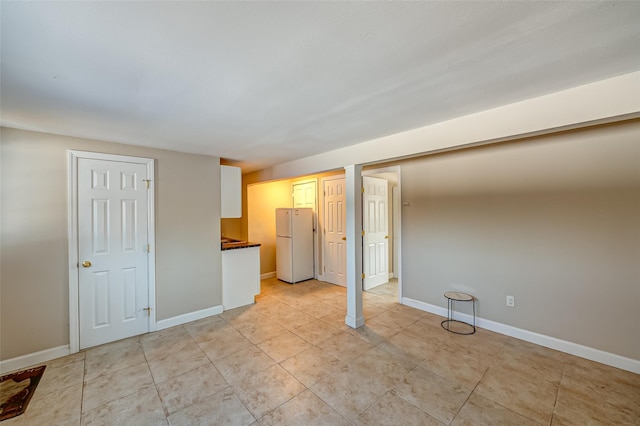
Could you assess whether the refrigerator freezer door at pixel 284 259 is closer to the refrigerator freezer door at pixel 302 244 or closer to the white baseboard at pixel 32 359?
the refrigerator freezer door at pixel 302 244

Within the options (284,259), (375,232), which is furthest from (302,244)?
(375,232)

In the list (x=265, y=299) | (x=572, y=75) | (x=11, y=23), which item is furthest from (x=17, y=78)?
(x=265, y=299)

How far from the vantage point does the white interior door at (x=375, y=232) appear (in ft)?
15.1

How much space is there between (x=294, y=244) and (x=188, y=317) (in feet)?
7.36

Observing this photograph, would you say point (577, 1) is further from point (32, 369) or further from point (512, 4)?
point (32, 369)

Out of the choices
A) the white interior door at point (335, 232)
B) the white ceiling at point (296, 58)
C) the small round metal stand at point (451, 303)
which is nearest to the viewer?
the white ceiling at point (296, 58)

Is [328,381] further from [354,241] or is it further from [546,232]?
[546,232]

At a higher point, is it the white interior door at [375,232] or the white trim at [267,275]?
the white interior door at [375,232]

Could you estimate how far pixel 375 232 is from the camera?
4.78 metres

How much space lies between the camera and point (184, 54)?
1.30 m

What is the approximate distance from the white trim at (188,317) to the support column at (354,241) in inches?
74.5

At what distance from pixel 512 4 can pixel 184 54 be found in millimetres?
1485

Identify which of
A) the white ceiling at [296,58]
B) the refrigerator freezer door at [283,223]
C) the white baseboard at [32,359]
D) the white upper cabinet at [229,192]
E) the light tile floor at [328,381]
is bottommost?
the light tile floor at [328,381]

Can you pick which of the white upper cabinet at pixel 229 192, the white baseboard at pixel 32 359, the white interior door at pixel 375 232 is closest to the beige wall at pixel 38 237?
the white baseboard at pixel 32 359
